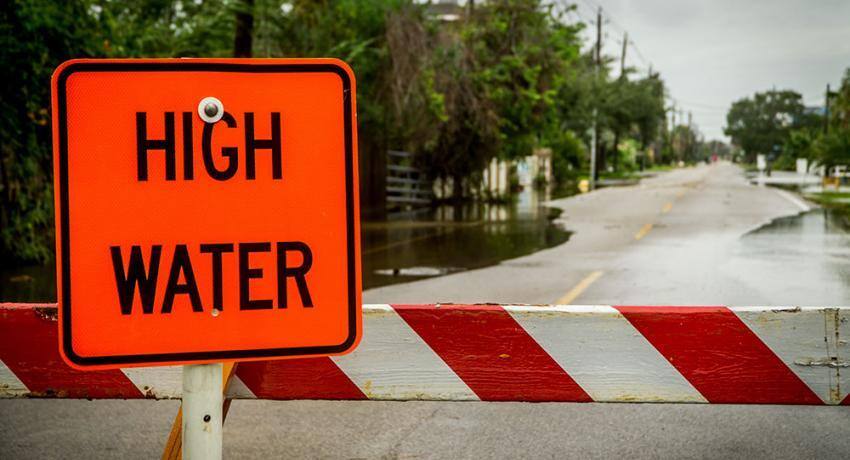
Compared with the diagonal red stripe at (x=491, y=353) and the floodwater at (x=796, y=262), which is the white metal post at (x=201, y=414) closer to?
the diagonal red stripe at (x=491, y=353)

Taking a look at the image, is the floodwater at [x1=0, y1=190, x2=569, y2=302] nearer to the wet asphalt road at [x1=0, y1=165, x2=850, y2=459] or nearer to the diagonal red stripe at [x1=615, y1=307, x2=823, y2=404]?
the wet asphalt road at [x1=0, y1=165, x2=850, y2=459]

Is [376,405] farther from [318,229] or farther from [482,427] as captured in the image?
[318,229]

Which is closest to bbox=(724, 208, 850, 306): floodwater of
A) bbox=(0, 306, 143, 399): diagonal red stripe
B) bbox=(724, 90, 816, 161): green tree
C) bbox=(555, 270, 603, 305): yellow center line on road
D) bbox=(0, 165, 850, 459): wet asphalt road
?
bbox=(555, 270, 603, 305): yellow center line on road

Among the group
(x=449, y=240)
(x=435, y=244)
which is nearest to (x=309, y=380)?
(x=435, y=244)

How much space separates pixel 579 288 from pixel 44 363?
280 inches

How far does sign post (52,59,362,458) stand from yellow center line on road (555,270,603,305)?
653 cm

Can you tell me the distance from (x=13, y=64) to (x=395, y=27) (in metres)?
10.5

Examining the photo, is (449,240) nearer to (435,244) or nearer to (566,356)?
(435,244)

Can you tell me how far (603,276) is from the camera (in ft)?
34.8

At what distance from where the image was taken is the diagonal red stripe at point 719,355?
120 inches

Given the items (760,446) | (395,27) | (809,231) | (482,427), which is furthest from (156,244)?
(395,27)

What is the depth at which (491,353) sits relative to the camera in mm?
3078

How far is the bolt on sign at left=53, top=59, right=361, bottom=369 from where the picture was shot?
215 cm

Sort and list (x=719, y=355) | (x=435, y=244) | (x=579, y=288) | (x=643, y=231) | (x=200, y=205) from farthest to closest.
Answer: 1. (x=643, y=231)
2. (x=435, y=244)
3. (x=579, y=288)
4. (x=719, y=355)
5. (x=200, y=205)
